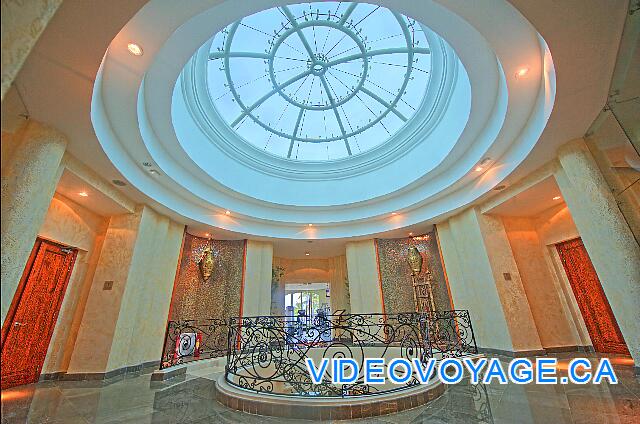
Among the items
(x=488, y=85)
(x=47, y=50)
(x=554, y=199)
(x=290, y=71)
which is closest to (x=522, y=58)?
(x=488, y=85)

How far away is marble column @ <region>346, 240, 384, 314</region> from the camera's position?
10.7 metres

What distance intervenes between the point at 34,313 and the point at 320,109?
30.7 feet

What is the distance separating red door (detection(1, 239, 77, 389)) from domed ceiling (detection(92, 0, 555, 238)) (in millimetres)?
2439

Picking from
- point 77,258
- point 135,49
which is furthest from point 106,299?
point 135,49

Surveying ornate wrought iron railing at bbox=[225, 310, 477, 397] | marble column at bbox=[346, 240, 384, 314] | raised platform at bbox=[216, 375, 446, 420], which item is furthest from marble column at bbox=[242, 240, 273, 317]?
raised platform at bbox=[216, 375, 446, 420]

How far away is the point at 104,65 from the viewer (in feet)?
14.0

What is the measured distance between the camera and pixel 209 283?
10094 mm

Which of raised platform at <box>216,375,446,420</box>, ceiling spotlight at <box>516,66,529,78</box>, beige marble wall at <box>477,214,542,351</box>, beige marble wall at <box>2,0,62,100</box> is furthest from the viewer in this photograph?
beige marble wall at <box>477,214,542,351</box>

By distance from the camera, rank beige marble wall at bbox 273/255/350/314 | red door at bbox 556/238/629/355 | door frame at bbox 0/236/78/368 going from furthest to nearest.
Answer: beige marble wall at bbox 273/255/350/314 → red door at bbox 556/238/629/355 → door frame at bbox 0/236/78/368

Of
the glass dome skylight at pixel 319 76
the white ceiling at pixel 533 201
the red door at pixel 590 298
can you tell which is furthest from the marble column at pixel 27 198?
the red door at pixel 590 298

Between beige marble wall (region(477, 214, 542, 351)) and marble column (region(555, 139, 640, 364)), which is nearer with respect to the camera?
marble column (region(555, 139, 640, 364))

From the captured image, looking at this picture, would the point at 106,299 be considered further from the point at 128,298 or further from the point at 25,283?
the point at 25,283

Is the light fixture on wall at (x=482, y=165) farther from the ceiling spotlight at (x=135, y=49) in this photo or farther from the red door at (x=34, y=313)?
the red door at (x=34, y=313)

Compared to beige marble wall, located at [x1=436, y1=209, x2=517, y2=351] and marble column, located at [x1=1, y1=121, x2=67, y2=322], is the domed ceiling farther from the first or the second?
marble column, located at [x1=1, y1=121, x2=67, y2=322]
